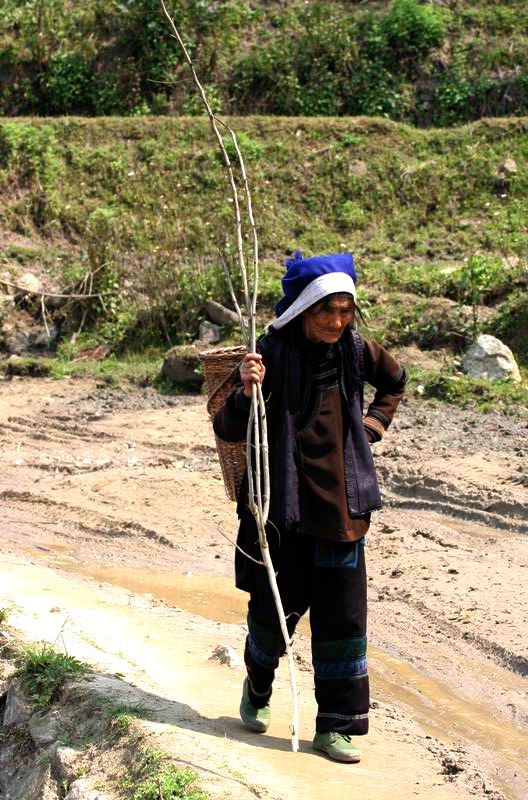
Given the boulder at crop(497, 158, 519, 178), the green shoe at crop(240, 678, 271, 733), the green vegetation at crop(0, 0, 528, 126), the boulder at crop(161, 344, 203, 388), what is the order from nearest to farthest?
the green shoe at crop(240, 678, 271, 733)
the boulder at crop(161, 344, 203, 388)
the boulder at crop(497, 158, 519, 178)
the green vegetation at crop(0, 0, 528, 126)

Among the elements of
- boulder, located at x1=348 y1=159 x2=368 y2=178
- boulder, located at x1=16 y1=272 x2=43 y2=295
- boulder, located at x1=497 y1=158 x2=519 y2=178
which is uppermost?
boulder, located at x1=497 y1=158 x2=519 y2=178

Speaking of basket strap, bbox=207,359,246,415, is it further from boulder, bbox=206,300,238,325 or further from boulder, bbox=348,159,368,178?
boulder, bbox=348,159,368,178

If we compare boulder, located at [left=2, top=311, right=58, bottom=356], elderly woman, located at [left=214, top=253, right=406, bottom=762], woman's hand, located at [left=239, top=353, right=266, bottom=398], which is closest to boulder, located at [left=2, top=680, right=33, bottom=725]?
elderly woman, located at [left=214, top=253, right=406, bottom=762]

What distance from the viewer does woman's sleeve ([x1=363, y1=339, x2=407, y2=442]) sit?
152 inches

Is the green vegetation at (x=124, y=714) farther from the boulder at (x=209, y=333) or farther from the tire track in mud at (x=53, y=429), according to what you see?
the boulder at (x=209, y=333)

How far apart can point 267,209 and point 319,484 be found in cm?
1052

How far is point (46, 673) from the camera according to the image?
4438mm

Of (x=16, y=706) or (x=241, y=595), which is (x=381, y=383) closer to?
(x=16, y=706)

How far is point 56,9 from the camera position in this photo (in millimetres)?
18500

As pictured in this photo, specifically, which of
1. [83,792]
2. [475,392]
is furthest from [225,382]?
[475,392]

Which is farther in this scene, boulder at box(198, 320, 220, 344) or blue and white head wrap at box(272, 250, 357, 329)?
boulder at box(198, 320, 220, 344)

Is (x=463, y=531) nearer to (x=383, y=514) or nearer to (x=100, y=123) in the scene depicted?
(x=383, y=514)

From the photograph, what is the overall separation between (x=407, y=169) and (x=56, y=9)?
7.59 m

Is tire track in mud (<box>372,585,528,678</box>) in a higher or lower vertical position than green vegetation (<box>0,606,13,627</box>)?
higher
